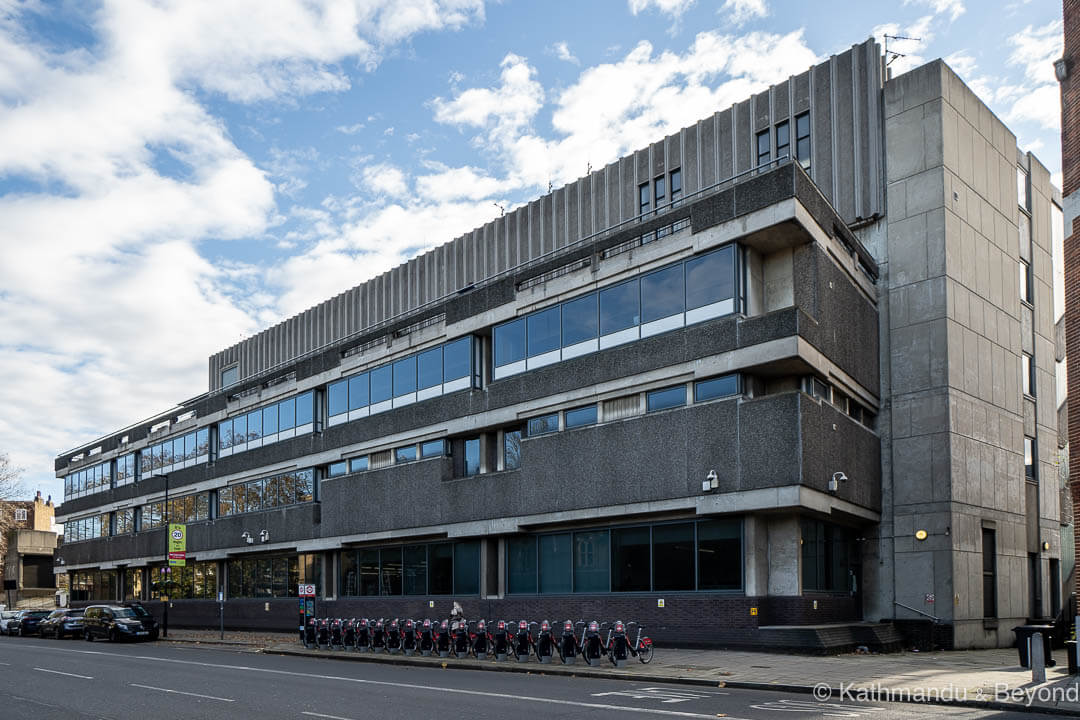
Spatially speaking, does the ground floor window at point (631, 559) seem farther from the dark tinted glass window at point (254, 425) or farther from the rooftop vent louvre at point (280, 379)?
the dark tinted glass window at point (254, 425)

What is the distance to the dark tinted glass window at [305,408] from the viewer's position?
4425 centimetres

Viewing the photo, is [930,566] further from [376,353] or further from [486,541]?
[376,353]

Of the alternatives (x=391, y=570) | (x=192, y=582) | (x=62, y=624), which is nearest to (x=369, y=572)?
(x=391, y=570)

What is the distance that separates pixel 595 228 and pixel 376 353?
401 inches

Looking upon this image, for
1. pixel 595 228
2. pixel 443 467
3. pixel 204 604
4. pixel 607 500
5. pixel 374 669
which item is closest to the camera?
pixel 374 669

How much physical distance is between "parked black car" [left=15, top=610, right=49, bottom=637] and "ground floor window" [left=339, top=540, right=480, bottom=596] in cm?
2075

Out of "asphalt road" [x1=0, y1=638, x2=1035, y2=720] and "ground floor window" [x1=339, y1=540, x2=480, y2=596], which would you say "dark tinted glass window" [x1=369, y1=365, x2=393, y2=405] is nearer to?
"ground floor window" [x1=339, y1=540, x2=480, y2=596]

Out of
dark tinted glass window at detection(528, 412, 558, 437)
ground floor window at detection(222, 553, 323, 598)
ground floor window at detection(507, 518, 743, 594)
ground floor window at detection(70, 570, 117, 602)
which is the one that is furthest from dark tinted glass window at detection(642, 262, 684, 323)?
ground floor window at detection(70, 570, 117, 602)

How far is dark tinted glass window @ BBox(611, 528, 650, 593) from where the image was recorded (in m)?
28.6

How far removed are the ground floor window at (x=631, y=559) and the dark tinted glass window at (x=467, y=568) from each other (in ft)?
5.68

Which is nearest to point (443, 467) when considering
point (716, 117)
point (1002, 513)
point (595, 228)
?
point (595, 228)

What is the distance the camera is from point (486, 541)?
33906 millimetres

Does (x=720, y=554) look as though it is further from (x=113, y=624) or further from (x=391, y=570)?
(x=113, y=624)

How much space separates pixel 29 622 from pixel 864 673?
46.8m
